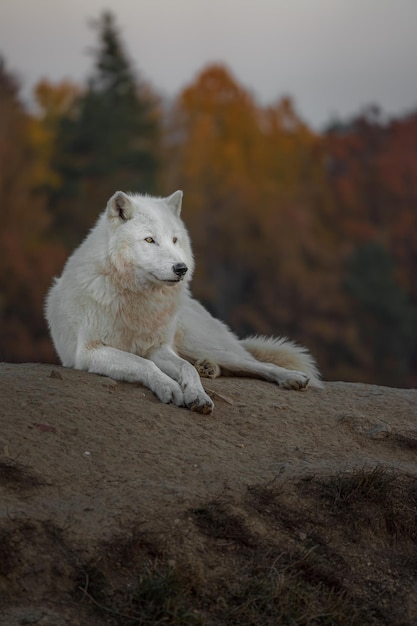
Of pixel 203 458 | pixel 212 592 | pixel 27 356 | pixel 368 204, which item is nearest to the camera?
pixel 212 592

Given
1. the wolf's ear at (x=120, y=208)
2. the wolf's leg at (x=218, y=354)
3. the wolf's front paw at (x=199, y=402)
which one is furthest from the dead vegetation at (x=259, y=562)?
the wolf's ear at (x=120, y=208)

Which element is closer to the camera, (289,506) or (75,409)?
(289,506)

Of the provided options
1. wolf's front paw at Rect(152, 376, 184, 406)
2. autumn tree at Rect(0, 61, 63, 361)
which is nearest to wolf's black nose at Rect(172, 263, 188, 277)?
wolf's front paw at Rect(152, 376, 184, 406)

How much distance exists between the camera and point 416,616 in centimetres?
573

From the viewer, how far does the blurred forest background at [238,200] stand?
4091 centimetres

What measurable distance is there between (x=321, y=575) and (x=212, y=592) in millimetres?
648

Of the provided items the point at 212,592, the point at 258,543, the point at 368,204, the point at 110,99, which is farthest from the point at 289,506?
the point at 368,204

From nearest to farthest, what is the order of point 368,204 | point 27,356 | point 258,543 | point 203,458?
point 258,543, point 203,458, point 27,356, point 368,204

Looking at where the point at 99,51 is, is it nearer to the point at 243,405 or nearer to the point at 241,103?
the point at 241,103

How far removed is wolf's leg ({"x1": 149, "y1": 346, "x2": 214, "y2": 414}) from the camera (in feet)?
23.6

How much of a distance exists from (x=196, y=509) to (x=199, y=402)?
1.40 m

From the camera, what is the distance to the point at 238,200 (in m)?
53.2

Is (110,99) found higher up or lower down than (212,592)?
higher up

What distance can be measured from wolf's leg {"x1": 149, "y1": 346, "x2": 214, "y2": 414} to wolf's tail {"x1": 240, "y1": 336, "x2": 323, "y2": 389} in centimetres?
110
